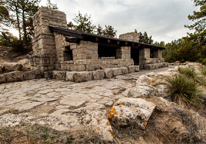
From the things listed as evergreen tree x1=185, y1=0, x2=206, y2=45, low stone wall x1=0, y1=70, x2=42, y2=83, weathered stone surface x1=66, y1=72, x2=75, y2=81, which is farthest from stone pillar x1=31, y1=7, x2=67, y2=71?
evergreen tree x1=185, y1=0, x2=206, y2=45

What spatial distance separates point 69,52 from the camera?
18.7 ft

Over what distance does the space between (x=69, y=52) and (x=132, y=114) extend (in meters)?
5.17

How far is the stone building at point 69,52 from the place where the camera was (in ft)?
14.6

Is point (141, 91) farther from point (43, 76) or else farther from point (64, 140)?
point (43, 76)

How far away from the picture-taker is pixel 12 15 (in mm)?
11430

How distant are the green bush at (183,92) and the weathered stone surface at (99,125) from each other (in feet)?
6.54

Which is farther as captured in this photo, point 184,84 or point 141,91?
point 184,84

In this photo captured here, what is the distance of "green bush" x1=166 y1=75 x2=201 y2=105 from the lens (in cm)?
Answer: 236

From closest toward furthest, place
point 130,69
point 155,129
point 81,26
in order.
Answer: point 155,129
point 130,69
point 81,26

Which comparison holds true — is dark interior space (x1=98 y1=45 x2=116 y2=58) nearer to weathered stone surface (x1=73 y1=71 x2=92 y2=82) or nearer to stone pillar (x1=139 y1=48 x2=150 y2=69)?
stone pillar (x1=139 y1=48 x2=150 y2=69)

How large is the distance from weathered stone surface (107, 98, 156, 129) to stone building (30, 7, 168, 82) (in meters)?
2.86

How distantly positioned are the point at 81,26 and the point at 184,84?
1865 cm

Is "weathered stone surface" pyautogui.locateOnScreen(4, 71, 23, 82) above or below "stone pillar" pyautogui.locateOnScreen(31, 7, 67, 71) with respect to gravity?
below

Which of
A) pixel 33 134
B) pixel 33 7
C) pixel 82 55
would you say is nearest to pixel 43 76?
pixel 82 55
